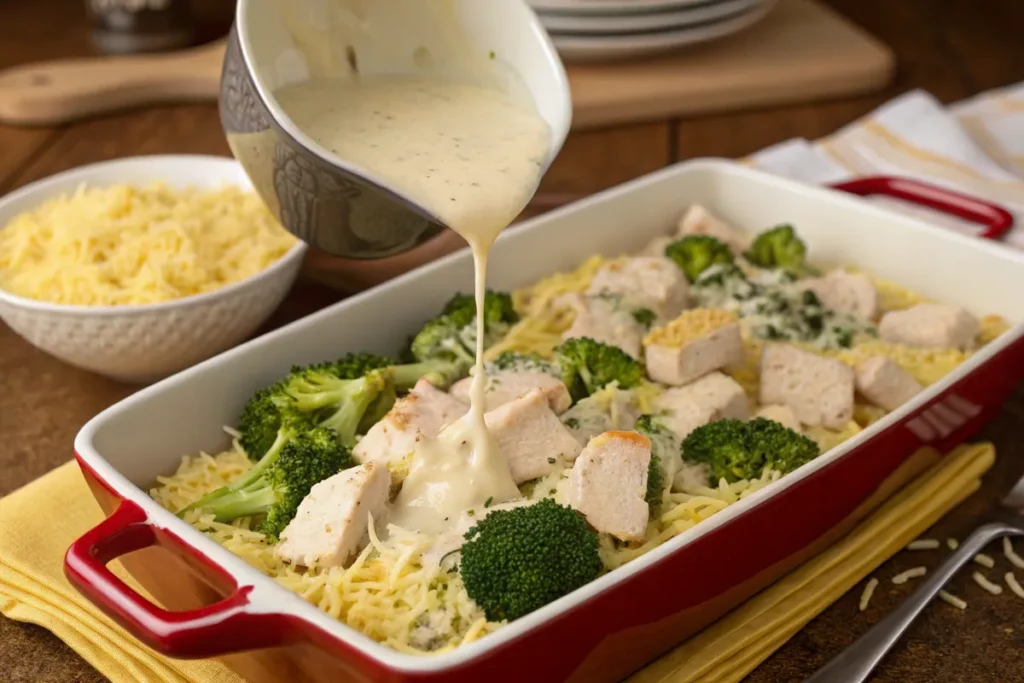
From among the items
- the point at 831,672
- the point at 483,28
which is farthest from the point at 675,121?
the point at 831,672

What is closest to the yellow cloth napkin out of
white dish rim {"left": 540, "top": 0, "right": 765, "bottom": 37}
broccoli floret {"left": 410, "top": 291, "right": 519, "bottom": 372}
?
broccoli floret {"left": 410, "top": 291, "right": 519, "bottom": 372}

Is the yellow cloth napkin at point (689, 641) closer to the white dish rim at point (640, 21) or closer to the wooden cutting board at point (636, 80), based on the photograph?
the wooden cutting board at point (636, 80)

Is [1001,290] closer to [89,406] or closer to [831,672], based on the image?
[831,672]

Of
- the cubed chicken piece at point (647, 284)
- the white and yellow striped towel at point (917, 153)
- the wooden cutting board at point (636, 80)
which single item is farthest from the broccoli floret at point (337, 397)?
the wooden cutting board at point (636, 80)

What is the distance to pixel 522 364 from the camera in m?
2.55

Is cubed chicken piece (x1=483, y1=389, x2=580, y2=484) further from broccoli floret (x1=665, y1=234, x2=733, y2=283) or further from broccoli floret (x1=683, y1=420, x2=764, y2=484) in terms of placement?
broccoli floret (x1=665, y1=234, x2=733, y2=283)

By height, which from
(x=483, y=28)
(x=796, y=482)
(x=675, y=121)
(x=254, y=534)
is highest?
(x=483, y=28)

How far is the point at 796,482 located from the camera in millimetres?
2049

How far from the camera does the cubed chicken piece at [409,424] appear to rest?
2.21 meters

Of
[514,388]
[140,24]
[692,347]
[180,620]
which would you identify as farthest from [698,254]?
[140,24]

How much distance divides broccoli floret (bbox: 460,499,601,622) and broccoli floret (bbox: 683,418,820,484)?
1.38ft

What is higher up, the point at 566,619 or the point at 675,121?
the point at 566,619

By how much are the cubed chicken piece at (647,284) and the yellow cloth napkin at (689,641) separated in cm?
73

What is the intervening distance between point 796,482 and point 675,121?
8.79 ft
